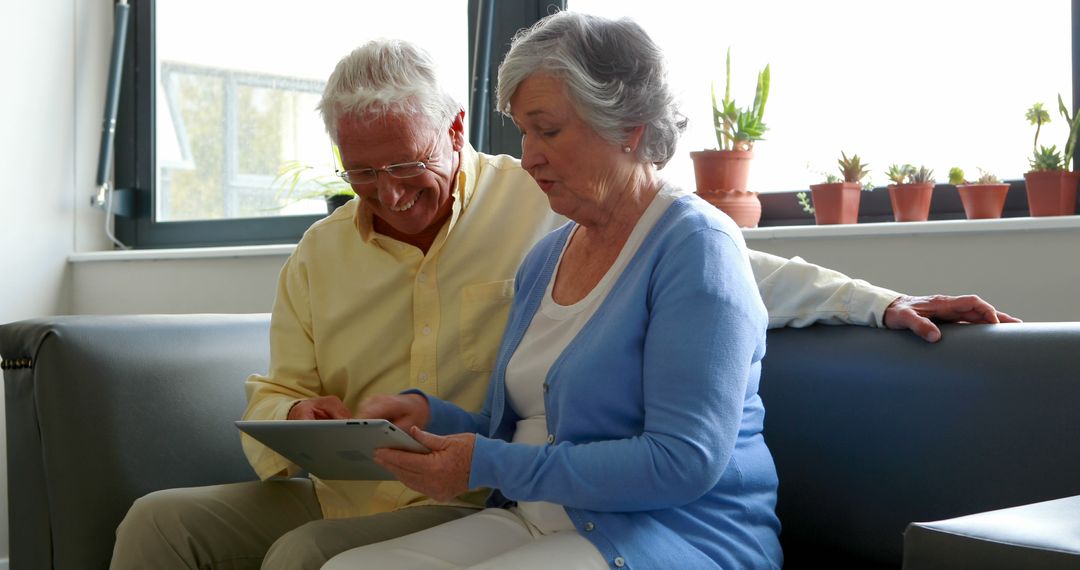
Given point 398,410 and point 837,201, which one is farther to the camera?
point 837,201

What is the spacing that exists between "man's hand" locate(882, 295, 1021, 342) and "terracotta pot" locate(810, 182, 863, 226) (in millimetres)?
734

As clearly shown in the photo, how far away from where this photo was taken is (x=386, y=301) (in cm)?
184

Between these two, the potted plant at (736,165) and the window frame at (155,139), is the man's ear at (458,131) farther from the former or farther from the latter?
the window frame at (155,139)

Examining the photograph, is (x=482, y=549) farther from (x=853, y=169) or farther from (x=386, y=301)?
(x=853, y=169)

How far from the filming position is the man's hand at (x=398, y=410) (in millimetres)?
1622

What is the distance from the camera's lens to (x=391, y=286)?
184 centimetres

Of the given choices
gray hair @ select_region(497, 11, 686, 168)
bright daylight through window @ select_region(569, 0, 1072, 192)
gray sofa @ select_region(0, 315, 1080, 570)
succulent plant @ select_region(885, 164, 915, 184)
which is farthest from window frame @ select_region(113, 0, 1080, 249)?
gray hair @ select_region(497, 11, 686, 168)

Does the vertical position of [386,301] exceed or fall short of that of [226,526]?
it exceeds it

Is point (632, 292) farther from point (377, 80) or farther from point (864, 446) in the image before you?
point (377, 80)

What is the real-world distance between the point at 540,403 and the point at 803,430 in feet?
1.31

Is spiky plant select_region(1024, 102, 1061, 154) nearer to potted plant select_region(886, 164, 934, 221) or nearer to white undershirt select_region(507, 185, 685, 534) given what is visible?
potted plant select_region(886, 164, 934, 221)

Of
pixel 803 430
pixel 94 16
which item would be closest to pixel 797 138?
pixel 803 430

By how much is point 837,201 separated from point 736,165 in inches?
8.7

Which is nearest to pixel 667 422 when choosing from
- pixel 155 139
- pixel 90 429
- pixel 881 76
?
pixel 90 429
